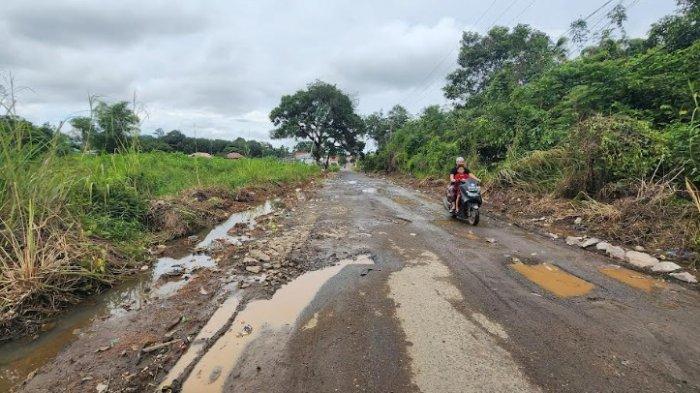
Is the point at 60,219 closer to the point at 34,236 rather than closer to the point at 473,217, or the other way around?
the point at 34,236

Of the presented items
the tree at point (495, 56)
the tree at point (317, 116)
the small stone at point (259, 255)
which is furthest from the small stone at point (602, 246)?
the tree at point (317, 116)

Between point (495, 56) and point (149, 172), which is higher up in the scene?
point (495, 56)

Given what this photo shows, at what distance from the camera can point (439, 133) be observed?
23250mm

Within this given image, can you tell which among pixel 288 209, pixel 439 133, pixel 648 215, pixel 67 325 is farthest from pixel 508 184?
pixel 439 133

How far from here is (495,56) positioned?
2459cm

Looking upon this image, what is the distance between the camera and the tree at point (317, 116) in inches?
1596

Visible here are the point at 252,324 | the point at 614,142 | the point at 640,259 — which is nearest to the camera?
the point at 252,324

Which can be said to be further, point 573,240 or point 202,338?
point 573,240

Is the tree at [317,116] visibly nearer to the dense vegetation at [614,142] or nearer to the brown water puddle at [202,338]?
the dense vegetation at [614,142]

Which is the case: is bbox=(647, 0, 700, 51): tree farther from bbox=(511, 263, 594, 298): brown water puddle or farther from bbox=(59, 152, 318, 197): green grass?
bbox=(59, 152, 318, 197): green grass

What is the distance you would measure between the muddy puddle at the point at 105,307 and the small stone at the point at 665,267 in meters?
5.72

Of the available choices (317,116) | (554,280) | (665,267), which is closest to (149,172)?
(554,280)

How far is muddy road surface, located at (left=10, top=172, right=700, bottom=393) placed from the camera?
254 cm

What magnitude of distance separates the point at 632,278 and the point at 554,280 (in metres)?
1.01
